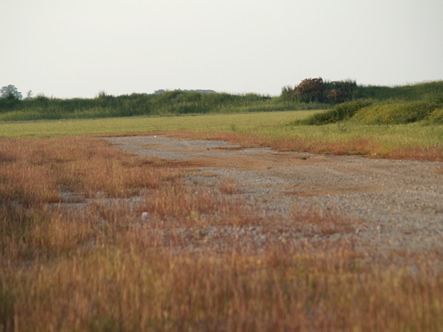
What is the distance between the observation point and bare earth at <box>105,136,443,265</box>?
19.0 ft

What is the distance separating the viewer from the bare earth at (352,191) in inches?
228

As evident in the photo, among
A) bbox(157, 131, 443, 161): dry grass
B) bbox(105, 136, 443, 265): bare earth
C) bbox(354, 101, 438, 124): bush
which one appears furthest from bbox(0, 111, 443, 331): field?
bbox(354, 101, 438, 124): bush

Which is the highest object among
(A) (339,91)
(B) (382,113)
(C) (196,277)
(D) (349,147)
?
(A) (339,91)

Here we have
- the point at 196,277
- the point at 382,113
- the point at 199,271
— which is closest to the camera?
the point at 196,277

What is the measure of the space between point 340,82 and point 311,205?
6193 cm

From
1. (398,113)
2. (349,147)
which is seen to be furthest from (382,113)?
(349,147)

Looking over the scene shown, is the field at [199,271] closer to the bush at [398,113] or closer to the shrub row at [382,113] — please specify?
the shrub row at [382,113]

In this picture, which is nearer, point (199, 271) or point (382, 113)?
point (199, 271)

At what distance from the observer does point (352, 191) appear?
8.92 m

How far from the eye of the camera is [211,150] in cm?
1947

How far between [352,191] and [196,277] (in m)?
5.49

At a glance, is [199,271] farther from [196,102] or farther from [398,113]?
[196,102]

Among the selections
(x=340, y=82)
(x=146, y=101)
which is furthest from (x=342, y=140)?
(x=146, y=101)

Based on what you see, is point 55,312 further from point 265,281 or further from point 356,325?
point 356,325
